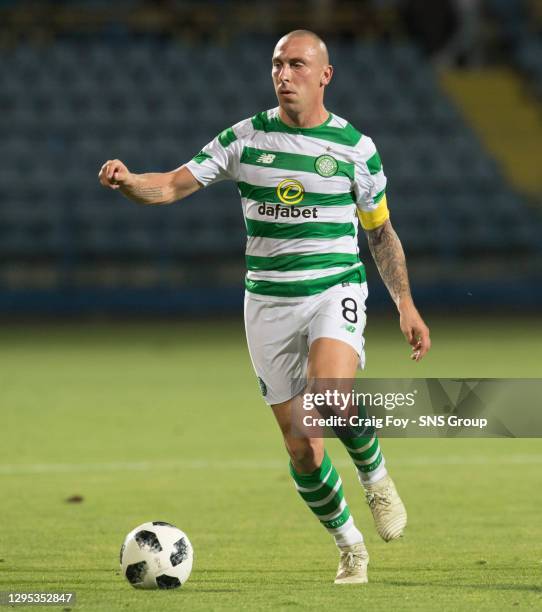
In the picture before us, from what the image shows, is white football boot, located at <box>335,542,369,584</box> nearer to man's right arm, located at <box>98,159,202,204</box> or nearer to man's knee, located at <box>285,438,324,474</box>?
man's knee, located at <box>285,438,324,474</box>

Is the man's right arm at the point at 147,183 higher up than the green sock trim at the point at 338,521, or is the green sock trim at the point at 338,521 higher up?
the man's right arm at the point at 147,183

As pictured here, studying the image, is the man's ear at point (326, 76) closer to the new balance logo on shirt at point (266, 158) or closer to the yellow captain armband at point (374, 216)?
the new balance logo on shirt at point (266, 158)

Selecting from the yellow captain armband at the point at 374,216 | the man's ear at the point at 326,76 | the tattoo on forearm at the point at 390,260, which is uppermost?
the man's ear at the point at 326,76

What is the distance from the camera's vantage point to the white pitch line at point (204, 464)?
8969 millimetres

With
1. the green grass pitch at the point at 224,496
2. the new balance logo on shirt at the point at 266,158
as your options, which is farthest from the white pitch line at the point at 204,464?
the new balance logo on shirt at the point at 266,158

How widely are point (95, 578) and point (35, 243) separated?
51.3 ft

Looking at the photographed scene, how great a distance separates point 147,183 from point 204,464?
3765 millimetres

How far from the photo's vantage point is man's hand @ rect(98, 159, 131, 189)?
546cm

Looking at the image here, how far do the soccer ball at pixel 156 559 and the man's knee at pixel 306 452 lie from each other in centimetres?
59

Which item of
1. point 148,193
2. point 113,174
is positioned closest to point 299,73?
point 148,193

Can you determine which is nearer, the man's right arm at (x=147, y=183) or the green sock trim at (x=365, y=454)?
the man's right arm at (x=147, y=183)

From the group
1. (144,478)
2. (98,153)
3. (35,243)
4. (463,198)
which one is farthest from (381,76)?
(144,478)

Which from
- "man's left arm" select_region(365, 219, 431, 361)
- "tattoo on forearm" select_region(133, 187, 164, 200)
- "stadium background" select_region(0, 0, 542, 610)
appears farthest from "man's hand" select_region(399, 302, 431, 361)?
"tattoo on forearm" select_region(133, 187, 164, 200)

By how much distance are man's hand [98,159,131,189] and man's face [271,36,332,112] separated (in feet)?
2.55
